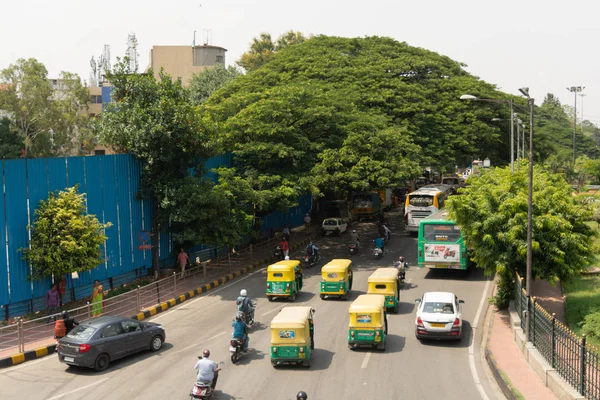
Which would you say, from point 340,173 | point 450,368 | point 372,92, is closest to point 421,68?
point 372,92

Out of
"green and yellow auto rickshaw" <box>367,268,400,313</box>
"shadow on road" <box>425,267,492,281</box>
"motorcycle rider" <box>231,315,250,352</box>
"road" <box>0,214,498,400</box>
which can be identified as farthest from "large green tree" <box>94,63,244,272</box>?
"motorcycle rider" <box>231,315,250,352</box>

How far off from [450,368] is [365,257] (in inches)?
664

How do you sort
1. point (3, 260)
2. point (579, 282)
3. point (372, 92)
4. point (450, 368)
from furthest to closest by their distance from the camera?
point (372, 92), point (579, 282), point (3, 260), point (450, 368)

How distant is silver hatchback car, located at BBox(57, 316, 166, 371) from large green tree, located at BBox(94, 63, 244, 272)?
924 cm

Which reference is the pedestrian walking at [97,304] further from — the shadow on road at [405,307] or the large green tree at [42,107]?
the large green tree at [42,107]

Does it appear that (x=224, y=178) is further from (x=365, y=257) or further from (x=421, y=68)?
(x=421, y=68)

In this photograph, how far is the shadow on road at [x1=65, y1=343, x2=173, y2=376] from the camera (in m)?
15.3

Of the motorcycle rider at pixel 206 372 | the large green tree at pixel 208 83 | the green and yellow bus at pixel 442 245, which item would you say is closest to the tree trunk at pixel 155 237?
Answer: the green and yellow bus at pixel 442 245

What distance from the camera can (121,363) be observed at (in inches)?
631

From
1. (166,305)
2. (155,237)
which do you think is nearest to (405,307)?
(166,305)

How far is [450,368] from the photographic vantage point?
15312 mm

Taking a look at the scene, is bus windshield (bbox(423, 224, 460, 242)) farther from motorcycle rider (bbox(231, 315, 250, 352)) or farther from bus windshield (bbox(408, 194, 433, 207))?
motorcycle rider (bbox(231, 315, 250, 352))

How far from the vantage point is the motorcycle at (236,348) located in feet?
51.0

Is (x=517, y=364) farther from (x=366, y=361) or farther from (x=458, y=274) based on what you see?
(x=458, y=274)
